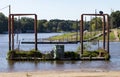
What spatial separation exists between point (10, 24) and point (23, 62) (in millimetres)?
6208

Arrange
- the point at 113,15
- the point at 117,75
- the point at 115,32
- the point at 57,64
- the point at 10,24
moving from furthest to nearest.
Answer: the point at 113,15 → the point at 115,32 → the point at 10,24 → the point at 57,64 → the point at 117,75

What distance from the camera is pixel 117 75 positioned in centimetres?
2542

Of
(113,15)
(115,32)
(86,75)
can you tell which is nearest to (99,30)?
(115,32)

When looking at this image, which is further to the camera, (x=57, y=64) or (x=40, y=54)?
(x=40, y=54)

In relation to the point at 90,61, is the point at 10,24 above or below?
above

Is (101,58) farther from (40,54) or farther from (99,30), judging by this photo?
(99,30)

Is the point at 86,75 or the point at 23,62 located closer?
the point at 86,75

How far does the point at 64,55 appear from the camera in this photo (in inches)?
1736

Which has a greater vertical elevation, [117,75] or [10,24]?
[10,24]

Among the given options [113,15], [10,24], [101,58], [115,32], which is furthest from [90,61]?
[113,15]

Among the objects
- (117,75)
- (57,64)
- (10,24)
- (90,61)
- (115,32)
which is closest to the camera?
(117,75)

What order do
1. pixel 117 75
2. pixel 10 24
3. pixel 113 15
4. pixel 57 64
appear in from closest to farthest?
pixel 117 75, pixel 57 64, pixel 10 24, pixel 113 15

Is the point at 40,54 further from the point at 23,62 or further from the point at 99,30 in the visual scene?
the point at 99,30

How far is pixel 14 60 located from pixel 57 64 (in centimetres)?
515
